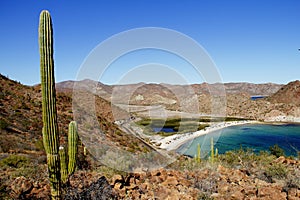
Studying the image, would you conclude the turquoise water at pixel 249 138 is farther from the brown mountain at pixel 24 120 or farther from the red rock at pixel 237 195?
the red rock at pixel 237 195

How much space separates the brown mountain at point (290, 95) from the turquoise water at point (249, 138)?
55.7 ft

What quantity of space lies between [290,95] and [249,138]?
35.5 m

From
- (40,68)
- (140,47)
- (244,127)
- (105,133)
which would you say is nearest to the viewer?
(40,68)

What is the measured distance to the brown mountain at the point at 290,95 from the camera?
63.8m

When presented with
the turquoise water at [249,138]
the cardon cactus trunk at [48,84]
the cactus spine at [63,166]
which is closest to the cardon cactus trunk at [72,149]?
the cactus spine at [63,166]

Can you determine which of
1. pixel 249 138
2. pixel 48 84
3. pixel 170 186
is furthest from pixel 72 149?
pixel 249 138

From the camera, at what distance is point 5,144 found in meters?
10.5

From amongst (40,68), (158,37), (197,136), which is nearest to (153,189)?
(40,68)

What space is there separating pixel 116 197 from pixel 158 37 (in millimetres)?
6299

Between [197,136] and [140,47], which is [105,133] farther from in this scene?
[197,136]

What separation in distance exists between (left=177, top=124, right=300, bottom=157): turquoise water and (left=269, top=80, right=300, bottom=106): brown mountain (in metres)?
17.0

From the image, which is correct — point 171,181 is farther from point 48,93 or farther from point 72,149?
point 48,93

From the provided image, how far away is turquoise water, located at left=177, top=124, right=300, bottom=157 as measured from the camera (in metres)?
30.6

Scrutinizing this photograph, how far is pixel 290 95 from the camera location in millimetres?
65375
